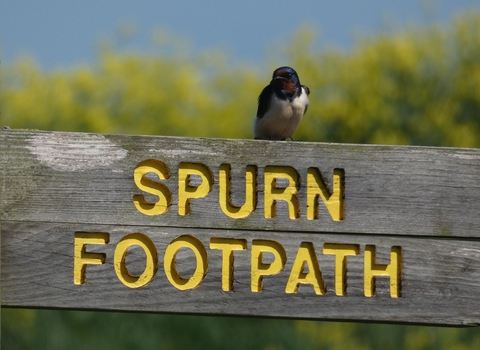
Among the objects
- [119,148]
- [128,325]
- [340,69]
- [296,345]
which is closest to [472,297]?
[119,148]

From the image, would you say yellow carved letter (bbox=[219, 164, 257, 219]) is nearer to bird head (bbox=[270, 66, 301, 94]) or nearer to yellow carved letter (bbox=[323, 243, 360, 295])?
yellow carved letter (bbox=[323, 243, 360, 295])

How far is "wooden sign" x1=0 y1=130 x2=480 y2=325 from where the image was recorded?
8.32 ft

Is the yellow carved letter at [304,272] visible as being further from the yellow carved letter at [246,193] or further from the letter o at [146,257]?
the letter o at [146,257]

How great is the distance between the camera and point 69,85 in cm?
2398

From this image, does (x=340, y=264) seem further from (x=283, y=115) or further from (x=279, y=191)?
(x=283, y=115)

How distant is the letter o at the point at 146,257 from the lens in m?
2.54

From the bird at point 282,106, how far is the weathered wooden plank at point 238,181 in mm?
2422

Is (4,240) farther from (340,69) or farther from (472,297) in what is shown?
(340,69)

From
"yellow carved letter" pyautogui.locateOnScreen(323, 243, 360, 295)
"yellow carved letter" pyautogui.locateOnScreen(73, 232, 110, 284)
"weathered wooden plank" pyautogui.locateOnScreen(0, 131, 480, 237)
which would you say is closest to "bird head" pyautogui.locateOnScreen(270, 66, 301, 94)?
"weathered wooden plank" pyautogui.locateOnScreen(0, 131, 480, 237)

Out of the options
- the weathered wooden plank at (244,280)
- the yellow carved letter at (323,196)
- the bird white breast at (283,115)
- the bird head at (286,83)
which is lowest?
the weathered wooden plank at (244,280)

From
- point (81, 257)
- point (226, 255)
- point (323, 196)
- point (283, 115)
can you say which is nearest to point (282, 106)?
point (283, 115)

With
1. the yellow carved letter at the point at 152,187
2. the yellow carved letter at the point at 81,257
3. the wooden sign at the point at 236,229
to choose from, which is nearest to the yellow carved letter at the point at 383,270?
the wooden sign at the point at 236,229

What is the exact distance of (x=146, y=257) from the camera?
→ 2551 mm

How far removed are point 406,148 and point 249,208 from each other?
48 cm
